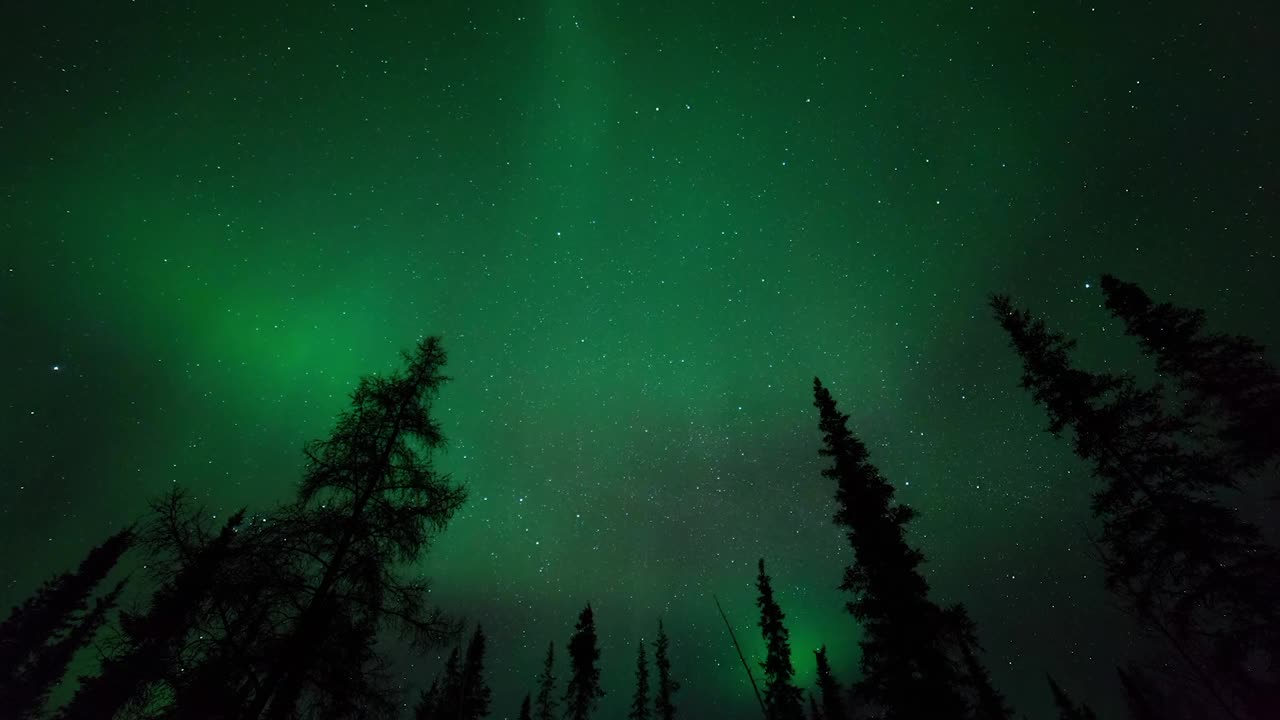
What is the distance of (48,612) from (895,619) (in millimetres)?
48317

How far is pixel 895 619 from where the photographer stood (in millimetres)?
15469

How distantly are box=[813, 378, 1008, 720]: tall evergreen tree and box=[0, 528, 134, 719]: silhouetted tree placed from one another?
42293 mm

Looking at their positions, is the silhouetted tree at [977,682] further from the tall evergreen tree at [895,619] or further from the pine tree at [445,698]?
the pine tree at [445,698]

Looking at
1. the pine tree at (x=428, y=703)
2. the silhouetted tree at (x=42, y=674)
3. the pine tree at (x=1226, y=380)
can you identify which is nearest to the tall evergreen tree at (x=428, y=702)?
the pine tree at (x=428, y=703)

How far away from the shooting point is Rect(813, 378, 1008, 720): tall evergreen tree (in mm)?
14469

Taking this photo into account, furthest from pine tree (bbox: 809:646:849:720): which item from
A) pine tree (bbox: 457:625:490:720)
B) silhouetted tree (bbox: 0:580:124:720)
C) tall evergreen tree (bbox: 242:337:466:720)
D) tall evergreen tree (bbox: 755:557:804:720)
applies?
silhouetted tree (bbox: 0:580:124:720)

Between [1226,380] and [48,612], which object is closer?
[1226,380]

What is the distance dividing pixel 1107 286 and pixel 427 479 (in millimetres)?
22105

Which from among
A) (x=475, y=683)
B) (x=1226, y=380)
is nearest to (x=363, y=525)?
(x=1226, y=380)

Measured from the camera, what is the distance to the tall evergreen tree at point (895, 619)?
1447cm

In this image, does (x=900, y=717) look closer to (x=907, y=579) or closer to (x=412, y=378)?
(x=907, y=579)

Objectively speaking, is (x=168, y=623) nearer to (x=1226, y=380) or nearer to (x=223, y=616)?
(x=223, y=616)

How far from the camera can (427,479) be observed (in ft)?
34.2

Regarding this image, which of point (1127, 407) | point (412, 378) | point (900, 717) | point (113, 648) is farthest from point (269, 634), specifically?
point (1127, 407)
